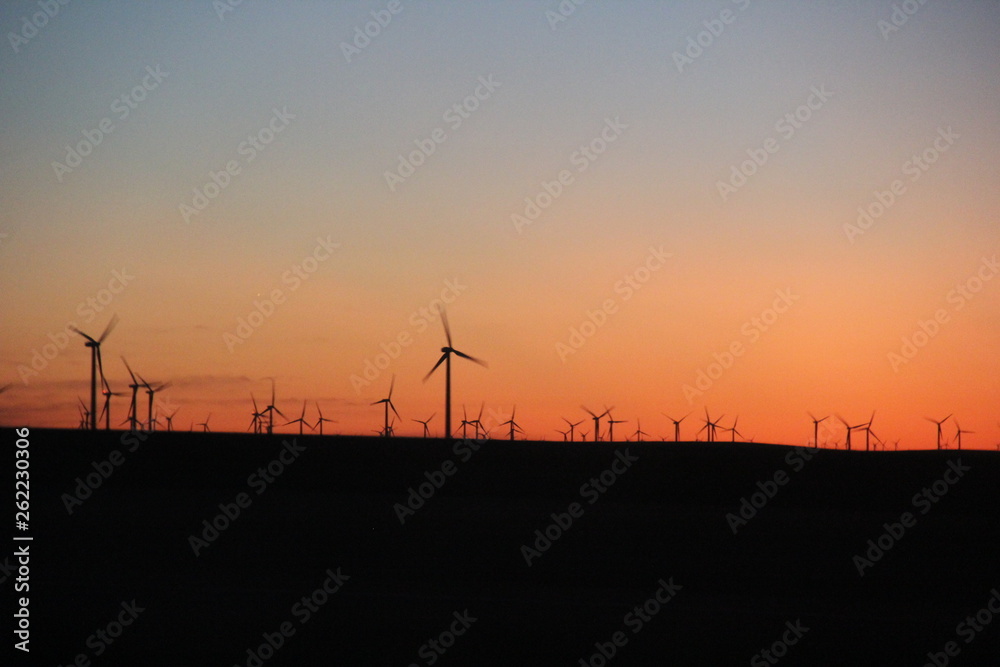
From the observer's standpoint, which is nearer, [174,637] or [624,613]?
[174,637]

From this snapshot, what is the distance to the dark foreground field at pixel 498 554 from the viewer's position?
2947cm

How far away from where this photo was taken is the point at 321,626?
29.8m

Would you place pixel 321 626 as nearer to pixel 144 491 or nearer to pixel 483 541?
pixel 483 541

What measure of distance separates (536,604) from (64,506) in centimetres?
2665

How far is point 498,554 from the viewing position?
41750 millimetres

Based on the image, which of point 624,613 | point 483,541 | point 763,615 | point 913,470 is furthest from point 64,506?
point 913,470

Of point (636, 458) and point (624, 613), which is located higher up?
point (636, 458)

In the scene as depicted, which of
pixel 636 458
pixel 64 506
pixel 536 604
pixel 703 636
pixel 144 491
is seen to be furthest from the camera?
pixel 636 458

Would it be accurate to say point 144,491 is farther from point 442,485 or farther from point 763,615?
point 763,615

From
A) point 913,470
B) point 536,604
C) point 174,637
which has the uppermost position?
point 913,470

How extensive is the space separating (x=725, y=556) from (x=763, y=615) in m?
8.81

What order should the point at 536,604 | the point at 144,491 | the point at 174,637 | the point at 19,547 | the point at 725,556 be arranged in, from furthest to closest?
the point at 144,491, the point at 725,556, the point at 19,547, the point at 536,604, the point at 174,637

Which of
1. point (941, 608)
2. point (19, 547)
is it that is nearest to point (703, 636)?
point (941, 608)

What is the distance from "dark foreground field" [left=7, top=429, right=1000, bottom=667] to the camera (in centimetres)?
2947
